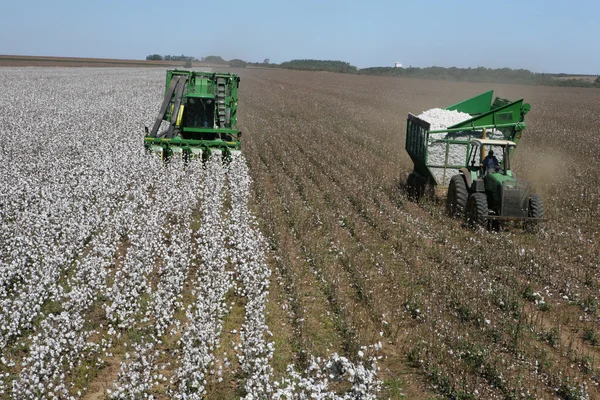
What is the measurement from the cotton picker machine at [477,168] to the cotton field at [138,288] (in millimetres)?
4171

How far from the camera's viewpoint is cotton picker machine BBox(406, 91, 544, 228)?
37.0ft

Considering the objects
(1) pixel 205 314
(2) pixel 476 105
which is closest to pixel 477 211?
(2) pixel 476 105

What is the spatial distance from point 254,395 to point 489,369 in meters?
2.61

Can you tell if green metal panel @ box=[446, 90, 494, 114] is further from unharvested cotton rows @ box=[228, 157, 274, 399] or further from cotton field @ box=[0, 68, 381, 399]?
unharvested cotton rows @ box=[228, 157, 274, 399]

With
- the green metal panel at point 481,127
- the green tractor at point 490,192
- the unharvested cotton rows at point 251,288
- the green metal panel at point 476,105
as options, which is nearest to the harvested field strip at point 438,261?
the green tractor at point 490,192

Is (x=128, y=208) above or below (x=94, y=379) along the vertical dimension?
above

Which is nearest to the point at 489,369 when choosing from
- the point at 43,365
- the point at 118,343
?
the point at 118,343

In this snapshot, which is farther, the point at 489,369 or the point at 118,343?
the point at 118,343

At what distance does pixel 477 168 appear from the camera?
42.7 feet

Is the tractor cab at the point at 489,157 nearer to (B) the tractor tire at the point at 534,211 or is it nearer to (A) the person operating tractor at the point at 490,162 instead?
(A) the person operating tractor at the point at 490,162

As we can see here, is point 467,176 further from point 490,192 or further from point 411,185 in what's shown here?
point 411,185

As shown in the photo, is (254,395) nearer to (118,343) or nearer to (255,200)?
(118,343)

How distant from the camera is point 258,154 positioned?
1914 centimetres

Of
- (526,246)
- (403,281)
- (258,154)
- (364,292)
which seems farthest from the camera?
(258,154)
